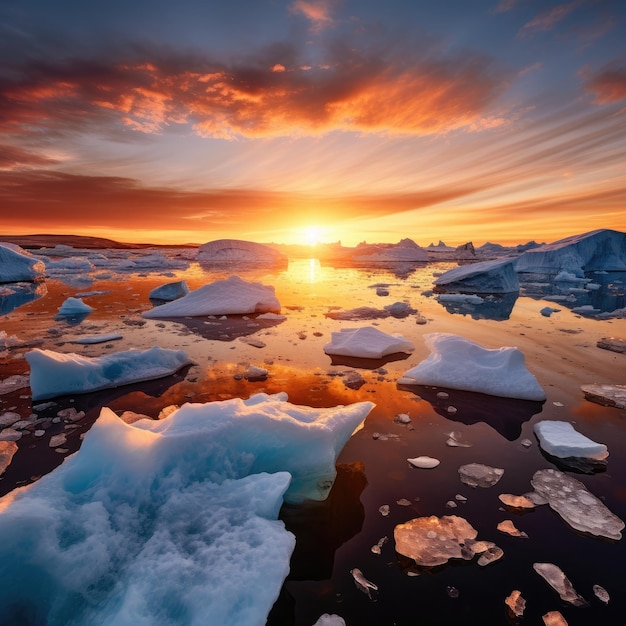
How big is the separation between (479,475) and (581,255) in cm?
3132

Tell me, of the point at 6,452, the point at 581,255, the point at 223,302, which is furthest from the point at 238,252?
the point at 6,452

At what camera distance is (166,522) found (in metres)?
1.94

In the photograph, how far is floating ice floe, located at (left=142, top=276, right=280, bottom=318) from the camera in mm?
8875

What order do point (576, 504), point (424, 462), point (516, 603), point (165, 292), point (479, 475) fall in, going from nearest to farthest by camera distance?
point (516, 603) < point (576, 504) < point (479, 475) < point (424, 462) < point (165, 292)

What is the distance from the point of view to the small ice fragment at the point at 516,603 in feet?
5.61

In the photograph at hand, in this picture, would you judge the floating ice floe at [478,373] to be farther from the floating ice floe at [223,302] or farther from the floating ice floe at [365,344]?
the floating ice floe at [223,302]

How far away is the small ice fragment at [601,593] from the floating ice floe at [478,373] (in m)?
2.59

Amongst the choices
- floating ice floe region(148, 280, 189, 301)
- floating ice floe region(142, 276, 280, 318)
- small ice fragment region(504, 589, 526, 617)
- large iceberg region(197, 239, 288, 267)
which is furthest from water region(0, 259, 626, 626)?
large iceberg region(197, 239, 288, 267)

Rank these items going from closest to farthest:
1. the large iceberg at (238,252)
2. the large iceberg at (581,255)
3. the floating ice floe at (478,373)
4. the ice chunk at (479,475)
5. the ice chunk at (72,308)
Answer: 1. the ice chunk at (479,475)
2. the floating ice floe at (478,373)
3. the ice chunk at (72,308)
4. the large iceberg at (581,255)
5. the large iceberg at (238,252)

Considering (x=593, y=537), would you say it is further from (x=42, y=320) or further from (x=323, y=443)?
(x=42, y=320)

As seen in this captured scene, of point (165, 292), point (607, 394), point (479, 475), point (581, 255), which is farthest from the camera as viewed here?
point (581, 255)

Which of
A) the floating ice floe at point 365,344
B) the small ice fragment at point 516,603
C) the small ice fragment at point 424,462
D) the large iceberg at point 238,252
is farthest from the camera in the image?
the large iceberg at point 238,252

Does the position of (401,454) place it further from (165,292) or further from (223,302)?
(165,292)

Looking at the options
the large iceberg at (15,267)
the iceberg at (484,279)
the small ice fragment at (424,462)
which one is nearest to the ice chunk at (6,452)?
the small ice fragment at (424,462)
